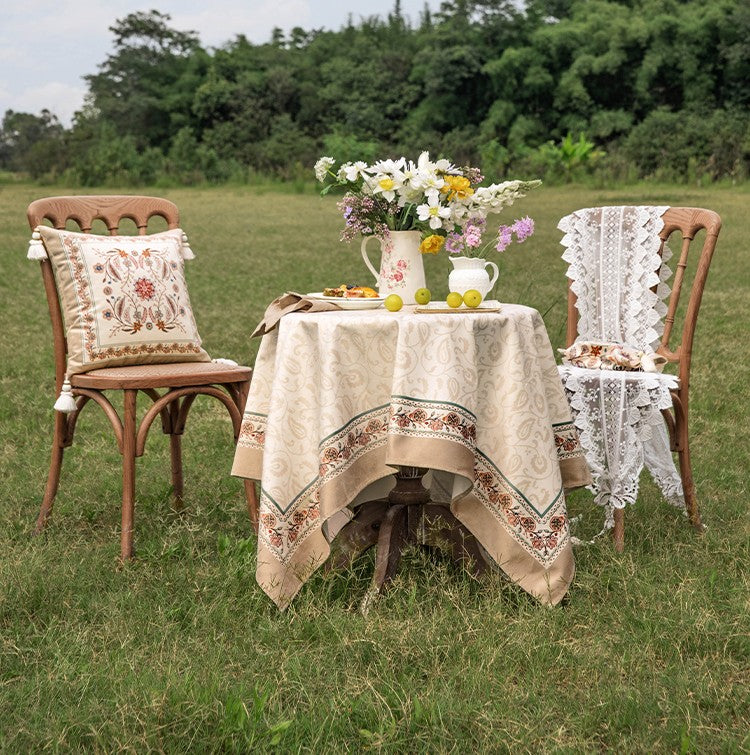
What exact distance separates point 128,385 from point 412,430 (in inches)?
40.0

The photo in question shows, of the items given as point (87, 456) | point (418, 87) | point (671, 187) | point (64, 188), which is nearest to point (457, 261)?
point (87, 456)

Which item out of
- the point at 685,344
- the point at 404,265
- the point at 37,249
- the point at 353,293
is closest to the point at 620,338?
the point at 685,344

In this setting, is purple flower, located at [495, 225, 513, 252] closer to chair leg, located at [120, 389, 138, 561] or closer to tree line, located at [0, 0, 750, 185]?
chair leg, located at [120, 389, 138, 561]

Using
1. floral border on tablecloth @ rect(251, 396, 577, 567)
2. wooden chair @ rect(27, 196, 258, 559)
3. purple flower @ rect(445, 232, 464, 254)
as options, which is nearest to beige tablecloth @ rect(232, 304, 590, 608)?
floral border on tablecloth @ rect(251, 396, 577, 567)

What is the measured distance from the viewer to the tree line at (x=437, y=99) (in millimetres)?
29203

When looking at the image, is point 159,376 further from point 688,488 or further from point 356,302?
point 688,488

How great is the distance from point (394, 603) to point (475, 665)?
0.44 metres

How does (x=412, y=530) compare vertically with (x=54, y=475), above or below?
below

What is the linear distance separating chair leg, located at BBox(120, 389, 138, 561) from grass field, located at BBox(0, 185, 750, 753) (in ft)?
0.30

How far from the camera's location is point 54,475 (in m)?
3.92

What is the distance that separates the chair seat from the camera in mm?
3564

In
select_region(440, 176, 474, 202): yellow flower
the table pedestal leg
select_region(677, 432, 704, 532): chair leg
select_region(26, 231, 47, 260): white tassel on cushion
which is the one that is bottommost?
select_region(677, 432, 704, 532): chair leg

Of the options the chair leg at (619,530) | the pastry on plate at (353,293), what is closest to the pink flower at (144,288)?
the pastry on plate at (353,293)

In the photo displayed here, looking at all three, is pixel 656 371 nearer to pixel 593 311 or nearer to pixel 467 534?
pixel 593 311
